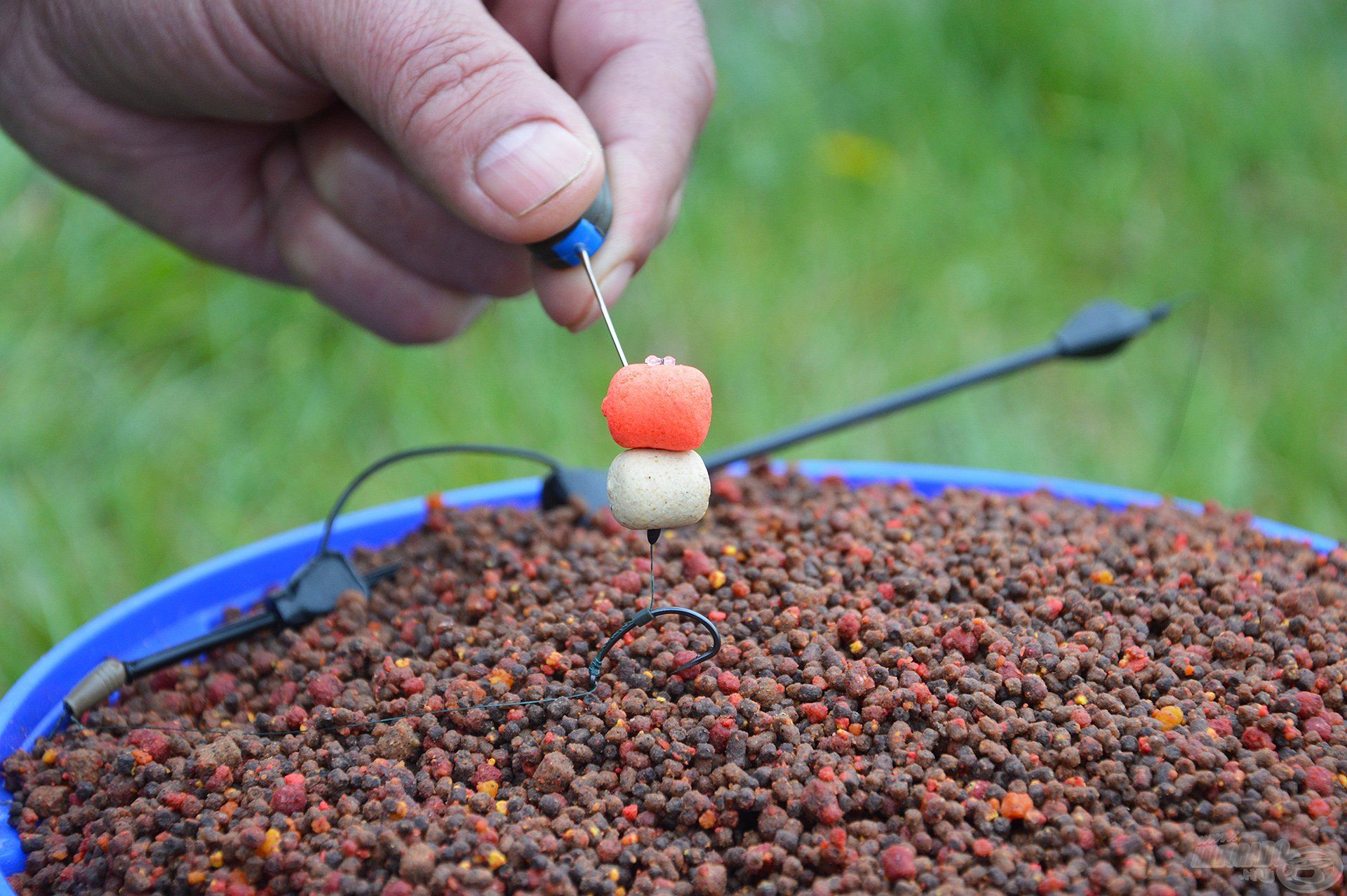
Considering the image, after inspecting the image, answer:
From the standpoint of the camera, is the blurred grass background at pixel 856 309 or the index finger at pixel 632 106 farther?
the blurred grass background at pixel 856 309

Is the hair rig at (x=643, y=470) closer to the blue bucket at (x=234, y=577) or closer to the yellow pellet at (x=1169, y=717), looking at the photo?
the blue bucket at (x=234, y=577)

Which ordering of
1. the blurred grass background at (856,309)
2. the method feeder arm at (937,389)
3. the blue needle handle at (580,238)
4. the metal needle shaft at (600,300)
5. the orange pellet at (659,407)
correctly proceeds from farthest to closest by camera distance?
the blurred grass background at (856,309), the method feeder arm at (937,389), the blue needle handle at (580,238), the metal needle shaft at (600,300), the orange pellet at (659,407)

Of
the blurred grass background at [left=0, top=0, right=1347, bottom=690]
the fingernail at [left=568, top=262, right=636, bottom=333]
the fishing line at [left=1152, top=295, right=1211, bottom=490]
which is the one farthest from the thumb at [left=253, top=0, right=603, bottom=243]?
the fishing line at [left=1152, top=295, right=1211, bottom=490]

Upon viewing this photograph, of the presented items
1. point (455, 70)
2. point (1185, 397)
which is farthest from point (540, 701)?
point (1185, 397)

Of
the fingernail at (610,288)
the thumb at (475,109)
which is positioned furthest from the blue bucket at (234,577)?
the thumb at (475,109)

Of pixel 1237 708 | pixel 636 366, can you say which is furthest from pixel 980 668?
pixel 636 366

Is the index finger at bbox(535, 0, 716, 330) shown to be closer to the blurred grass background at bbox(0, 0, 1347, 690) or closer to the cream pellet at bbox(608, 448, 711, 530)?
the cream pellet at bbox(608, 448, 711, 530)
